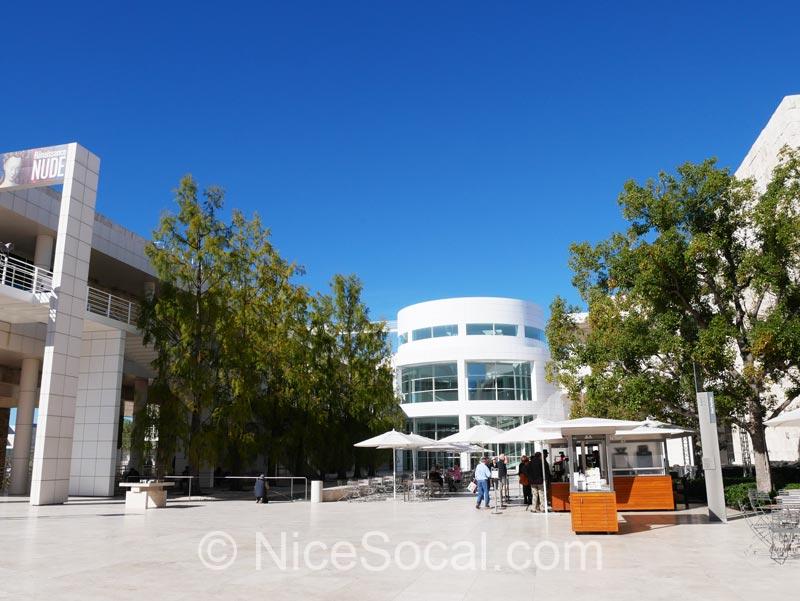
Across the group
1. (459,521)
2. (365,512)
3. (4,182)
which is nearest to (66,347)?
(4,182)

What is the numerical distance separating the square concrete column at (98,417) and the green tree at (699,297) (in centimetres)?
1818

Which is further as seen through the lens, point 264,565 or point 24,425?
point 24,425

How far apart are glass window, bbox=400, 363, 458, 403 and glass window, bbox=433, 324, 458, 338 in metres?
2.49

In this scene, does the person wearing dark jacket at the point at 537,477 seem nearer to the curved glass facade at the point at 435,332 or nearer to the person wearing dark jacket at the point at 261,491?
the person wearing dark jacket at the point at 261,491

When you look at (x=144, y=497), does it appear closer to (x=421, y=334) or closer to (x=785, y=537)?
(x=785, y=537)

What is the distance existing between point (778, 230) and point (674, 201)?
108 inches

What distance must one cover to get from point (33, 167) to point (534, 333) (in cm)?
4110

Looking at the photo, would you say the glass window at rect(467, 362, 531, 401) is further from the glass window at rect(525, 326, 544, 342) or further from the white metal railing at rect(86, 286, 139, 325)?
the white metal railing at rect(86, 286, 139, 325)

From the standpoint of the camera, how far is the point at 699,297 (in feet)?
61.7

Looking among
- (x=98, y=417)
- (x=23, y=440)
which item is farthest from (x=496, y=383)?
(x=23, y=440)

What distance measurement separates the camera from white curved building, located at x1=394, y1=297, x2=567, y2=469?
52219 mm

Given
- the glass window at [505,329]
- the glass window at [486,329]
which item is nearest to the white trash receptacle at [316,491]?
the glass window at [486,329]

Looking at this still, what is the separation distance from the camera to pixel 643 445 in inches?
765

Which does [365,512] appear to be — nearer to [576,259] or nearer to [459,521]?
[459,521]
